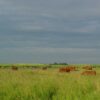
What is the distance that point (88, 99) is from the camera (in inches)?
447

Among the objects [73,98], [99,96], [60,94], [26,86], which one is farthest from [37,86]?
[99,96]

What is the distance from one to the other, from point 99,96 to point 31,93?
266cm

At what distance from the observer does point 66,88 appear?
13.0m

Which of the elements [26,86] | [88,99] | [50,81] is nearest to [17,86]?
[26,86]

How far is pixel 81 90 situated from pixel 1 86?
316 centimetres

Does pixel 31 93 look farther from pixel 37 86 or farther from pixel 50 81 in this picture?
pixel 50 81

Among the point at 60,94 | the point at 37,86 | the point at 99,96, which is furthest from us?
the point at 37,86

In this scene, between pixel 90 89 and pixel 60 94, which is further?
pixel 90 89

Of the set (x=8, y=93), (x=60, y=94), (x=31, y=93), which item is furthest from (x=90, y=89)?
Result: (x=8, y=93)

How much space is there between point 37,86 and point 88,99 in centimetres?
267

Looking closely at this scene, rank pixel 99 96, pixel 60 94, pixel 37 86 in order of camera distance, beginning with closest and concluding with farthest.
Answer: pixel 99 96, pixel 60 94, pixel 37 86

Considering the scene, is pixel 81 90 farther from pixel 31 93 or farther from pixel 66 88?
pixel 31 93

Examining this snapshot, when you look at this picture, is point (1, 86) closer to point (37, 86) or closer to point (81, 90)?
point (37, 86)

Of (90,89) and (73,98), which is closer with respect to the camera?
(73,98)
